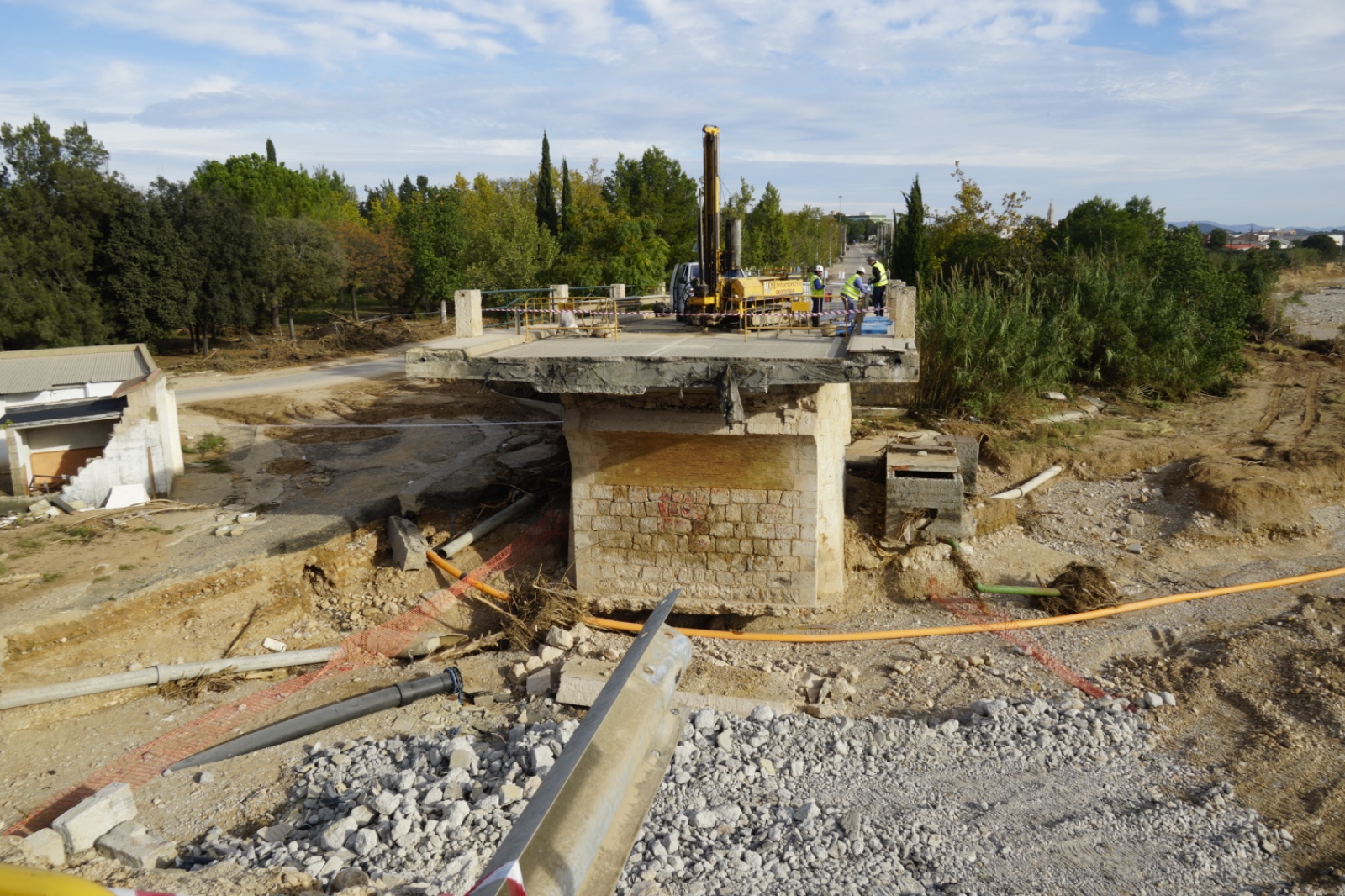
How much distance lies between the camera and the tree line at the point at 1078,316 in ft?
63.3

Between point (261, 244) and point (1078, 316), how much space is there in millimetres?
24586

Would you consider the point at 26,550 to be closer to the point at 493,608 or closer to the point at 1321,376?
the point at 493,608

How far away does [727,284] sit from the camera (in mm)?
14492

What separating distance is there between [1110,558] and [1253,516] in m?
2.57

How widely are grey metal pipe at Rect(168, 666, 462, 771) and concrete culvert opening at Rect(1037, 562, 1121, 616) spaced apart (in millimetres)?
7679

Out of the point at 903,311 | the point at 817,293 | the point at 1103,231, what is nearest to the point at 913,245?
the point at 1103,231

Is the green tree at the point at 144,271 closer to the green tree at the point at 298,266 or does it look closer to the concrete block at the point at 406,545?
the green tree at the point at 298,266

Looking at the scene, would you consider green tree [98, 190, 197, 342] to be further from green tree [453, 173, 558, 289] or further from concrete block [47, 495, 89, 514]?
concrete block [47, 495, 89, 514]

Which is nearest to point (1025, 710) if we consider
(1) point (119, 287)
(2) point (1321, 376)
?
(2) point (1321, 376)

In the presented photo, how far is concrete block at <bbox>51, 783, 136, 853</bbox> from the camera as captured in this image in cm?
590

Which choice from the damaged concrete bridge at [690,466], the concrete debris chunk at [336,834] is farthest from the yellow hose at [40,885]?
the damaged concrete bridge at [690,466]

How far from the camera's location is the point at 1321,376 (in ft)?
81.5

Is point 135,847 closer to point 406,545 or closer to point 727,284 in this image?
point 406,545

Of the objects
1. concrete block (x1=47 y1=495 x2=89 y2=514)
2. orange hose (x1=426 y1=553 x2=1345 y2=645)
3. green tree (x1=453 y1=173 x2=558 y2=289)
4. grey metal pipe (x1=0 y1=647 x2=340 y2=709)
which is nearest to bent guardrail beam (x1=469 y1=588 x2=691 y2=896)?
orange hose (x1=426 y1=553 x2=1345 y2=645)
